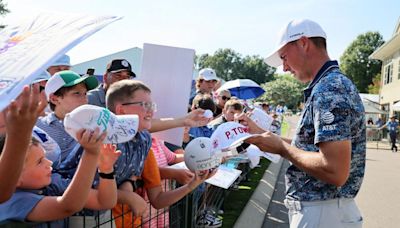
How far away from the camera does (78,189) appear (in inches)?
69.9

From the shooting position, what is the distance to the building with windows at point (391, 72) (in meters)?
31.5

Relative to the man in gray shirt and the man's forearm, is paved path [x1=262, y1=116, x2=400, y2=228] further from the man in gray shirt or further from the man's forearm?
the man's forearm

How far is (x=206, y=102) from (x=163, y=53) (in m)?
1.45

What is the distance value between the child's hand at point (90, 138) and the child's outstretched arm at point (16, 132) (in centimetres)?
19

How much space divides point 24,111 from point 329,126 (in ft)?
5.08

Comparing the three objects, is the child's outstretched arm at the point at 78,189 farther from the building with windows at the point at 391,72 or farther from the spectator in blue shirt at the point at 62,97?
the building with windows at the point at 391,72

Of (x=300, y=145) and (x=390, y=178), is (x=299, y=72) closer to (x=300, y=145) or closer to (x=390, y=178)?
(x=300, y=145)

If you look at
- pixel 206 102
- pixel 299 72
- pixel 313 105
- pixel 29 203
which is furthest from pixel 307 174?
pixel 206 102

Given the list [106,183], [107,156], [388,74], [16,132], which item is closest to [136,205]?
Result: [106,183]

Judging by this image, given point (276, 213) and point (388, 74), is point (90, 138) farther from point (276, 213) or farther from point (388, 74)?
point (388, 74)

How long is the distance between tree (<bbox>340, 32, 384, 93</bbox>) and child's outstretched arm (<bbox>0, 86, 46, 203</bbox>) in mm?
75985

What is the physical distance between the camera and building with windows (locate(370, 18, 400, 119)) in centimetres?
3154

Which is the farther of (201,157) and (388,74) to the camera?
(388,74)

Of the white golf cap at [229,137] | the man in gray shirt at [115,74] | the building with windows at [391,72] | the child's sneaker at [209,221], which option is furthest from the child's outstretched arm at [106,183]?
the building with windows at [391,72]
